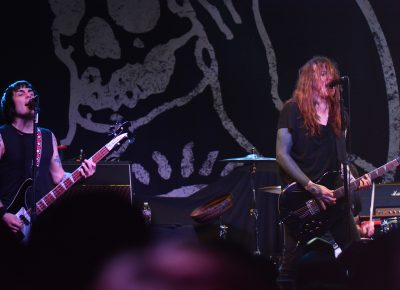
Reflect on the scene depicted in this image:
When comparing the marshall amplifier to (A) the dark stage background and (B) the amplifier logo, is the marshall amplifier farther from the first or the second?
(A) the dark stage background

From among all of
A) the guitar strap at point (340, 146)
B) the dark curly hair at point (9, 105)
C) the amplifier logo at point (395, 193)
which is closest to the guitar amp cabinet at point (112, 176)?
the dark curly hair at point (9, 105)

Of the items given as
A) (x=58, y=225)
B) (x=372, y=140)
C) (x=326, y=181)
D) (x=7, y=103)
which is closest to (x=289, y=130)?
(x=326, y=181)

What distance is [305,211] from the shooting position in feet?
15.3

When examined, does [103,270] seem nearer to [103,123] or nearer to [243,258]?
[243,258]

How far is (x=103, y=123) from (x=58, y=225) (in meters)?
7.25

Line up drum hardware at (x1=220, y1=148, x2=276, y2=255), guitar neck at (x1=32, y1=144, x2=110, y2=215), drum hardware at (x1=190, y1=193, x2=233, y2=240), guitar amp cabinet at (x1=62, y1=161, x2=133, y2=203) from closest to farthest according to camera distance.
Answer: guitar neck at (x1=32, y1=144, x2=110, y2=215), drum hardware at (x1=190, y1=193, x2=233, y2=240), drum hardware at (x1=220, y1=148, x2=276, y2=255), guitar amp cabinet at (x1=62, y1=161, x2=133, y2=203)

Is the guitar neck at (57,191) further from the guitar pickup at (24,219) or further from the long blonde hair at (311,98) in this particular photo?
the long blonde hair at (311,98)

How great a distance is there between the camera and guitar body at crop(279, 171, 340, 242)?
462 cm

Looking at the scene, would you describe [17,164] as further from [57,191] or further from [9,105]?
[9,105]

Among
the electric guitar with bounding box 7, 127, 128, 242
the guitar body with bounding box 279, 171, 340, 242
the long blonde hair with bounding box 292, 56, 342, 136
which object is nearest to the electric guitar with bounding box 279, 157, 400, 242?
the guitar body with bounding box 279, 171, 340, 242

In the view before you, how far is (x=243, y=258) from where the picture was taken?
3.33ft

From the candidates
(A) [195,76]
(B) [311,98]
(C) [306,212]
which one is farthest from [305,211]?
(A) [195,76]

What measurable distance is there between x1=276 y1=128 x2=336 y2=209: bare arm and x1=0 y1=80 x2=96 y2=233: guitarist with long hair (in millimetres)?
1755

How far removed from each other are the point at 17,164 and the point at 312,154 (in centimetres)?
251
